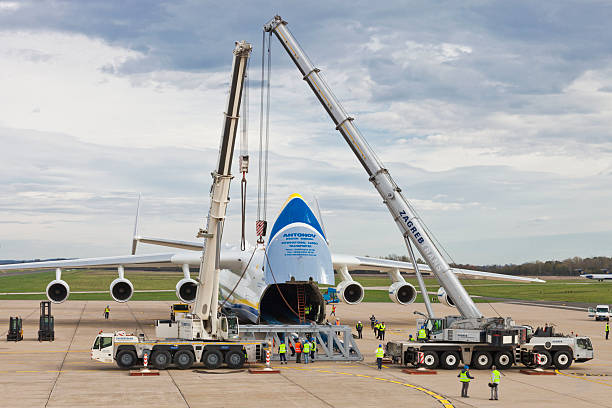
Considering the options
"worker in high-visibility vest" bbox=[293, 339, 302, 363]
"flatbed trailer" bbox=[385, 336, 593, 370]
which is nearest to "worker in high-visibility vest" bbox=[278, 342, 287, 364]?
"worker in high-visibility vest" bbox=[293, 339, 302, 363]

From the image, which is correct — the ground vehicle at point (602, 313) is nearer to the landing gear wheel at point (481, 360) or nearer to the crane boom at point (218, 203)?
the landing gear wheel at point (481, 360)

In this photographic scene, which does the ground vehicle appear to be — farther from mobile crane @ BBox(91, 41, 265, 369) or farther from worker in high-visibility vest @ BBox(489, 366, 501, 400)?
worker in high-visibility vest @ BBox(489, 366, 501, 400)

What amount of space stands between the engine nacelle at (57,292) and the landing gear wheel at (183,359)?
1713 centimetres

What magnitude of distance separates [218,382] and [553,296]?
77847 millimetres

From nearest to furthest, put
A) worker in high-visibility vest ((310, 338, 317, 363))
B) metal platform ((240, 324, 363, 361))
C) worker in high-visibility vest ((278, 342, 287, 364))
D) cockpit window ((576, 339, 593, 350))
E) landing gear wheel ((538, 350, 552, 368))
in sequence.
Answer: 1. landing gear wheel ((538, 350, 552, 368))
2. cockpit window ((576, 339, 593, 350))
3. worker in high-visibility vest ((278, 342, 287, 364))
4. worker in high-visibility vest ((310, 338, 317, 363))
5. metal platform ((240, 324, 363, 361))

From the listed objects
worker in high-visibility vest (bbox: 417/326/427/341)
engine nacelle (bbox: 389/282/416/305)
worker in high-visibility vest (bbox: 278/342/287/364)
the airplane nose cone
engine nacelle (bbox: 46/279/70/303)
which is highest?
the airplane nose cone

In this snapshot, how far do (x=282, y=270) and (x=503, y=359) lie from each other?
9.57 m

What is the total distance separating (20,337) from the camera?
37188 mm

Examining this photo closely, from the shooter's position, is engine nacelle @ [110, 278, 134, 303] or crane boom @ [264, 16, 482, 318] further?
engine nacelle @ [110, 278, 134, 303]

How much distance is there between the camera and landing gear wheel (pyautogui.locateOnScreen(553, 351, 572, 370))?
27766mm

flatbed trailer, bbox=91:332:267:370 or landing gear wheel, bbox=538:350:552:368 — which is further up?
landing gear wheel, bbox=538:350:552:368

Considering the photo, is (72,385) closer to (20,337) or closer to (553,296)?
(20,337)

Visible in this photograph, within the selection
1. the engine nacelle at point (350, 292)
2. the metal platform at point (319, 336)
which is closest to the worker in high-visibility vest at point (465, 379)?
the metal platform at point (319, 336)

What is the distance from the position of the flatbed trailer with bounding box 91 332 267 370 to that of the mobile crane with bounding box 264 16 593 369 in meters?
6.13
